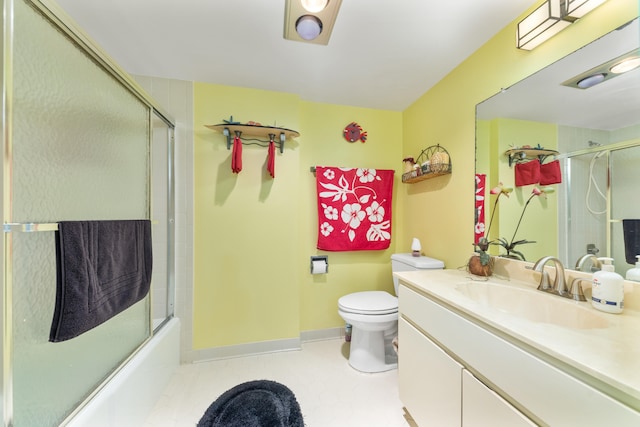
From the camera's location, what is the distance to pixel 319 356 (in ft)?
6.33

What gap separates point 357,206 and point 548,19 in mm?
1558

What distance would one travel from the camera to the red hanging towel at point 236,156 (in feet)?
5.84

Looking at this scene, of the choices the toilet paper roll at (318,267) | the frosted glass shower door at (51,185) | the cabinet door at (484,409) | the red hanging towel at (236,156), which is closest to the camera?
the cabinet door at (484,409)

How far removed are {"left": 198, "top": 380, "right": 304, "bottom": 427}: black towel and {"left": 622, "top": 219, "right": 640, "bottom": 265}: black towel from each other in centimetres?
163

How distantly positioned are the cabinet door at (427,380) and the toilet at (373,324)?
1.08 ft

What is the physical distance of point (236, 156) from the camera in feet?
5.84

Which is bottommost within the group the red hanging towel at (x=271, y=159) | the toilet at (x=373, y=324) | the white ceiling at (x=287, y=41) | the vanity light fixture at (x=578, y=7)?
the toilet at (x=373, y=324)

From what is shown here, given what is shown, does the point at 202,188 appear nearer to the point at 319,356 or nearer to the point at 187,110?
the point at 187,110

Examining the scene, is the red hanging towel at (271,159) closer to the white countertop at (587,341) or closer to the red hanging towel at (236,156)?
the red hanging towel at (236,156)

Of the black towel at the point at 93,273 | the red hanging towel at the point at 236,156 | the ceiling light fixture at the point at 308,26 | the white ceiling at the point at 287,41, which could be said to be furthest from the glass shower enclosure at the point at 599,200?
the black towel at the point at 93,273

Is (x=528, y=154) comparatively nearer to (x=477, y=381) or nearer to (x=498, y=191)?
(x=498, y=191)

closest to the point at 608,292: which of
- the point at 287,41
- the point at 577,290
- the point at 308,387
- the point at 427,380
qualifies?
the point at 577,290

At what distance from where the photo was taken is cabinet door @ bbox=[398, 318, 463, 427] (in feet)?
3.11

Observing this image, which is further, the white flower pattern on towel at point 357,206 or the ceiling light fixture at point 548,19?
the white flower pattern on towel at point 357,206
